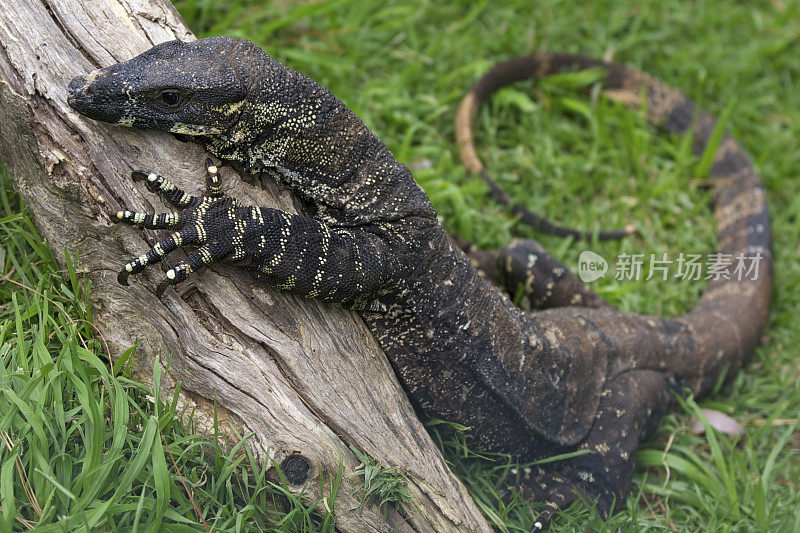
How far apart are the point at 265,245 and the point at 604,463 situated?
2.45 meters

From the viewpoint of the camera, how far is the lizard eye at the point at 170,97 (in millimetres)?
2914

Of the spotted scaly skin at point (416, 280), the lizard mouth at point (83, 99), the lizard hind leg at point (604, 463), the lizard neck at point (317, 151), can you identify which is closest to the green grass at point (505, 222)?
the lizard hind leg at point (604, 463)

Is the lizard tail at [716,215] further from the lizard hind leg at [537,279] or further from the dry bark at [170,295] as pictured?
the dry bark at [170,295]

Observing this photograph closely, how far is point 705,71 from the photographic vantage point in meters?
6.91

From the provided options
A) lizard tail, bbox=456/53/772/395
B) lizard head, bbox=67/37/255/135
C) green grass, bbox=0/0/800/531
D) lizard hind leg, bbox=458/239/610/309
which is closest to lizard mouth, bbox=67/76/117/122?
lizard head, bbox=67/37/255/135

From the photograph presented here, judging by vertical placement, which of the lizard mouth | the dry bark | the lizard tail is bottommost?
the lizard tail

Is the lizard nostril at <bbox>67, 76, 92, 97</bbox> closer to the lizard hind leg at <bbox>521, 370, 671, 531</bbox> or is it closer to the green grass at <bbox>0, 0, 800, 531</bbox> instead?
the green grass at <bbox>0, 0, 800, 531</bbox>

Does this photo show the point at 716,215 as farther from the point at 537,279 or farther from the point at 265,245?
the point at 265,245

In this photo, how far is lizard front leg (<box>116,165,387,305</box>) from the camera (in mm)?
2838

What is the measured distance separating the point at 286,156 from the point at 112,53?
896 mm

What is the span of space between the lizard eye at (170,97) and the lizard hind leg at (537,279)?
2567 mm

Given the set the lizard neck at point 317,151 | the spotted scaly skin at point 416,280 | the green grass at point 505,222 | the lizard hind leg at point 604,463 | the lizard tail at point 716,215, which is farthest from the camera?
the lizard tail at point 716,215

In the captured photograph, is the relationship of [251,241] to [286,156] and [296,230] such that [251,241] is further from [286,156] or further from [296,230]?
[286,156]

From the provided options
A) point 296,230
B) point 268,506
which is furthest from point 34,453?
point 296,230
